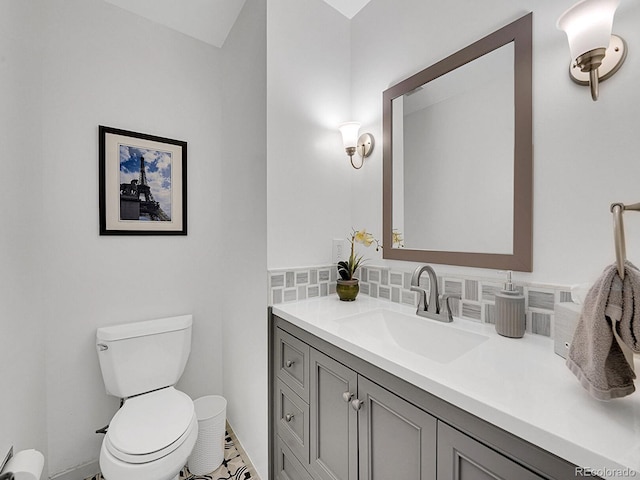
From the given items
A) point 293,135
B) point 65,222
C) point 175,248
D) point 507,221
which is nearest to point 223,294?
point 175,248

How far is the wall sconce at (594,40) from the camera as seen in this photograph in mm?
725

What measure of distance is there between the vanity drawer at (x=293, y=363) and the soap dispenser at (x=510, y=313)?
2.36 ft

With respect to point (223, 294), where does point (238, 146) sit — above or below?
above

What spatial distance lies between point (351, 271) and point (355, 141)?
0.73 m

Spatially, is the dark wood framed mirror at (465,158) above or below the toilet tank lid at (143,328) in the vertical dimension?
above

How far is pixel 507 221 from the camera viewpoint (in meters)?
→ 1.04

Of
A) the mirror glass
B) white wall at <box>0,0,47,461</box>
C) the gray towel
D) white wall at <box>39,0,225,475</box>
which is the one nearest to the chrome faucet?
the mirror glass

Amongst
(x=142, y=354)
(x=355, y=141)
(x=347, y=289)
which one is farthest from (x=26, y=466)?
(x=355, y=141)

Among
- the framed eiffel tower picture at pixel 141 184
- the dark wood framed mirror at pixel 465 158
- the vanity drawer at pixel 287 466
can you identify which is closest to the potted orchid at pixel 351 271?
the dark wood framed mirror at pixel 465 158

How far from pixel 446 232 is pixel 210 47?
2013 millimetres

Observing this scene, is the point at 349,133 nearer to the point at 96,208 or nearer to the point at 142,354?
the point at 96,208

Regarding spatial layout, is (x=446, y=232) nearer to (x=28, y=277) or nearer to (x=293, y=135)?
(x=293, y=135)

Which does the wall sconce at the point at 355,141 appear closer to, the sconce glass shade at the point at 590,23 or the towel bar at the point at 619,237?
the sconce glass shade at the point at 590,23

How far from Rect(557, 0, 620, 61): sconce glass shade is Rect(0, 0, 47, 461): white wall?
6.14 ft
